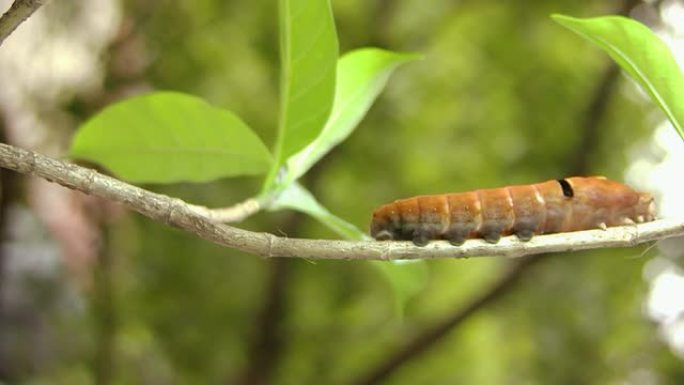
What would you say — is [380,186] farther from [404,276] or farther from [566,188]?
[566,188]

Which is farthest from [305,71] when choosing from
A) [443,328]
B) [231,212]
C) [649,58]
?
[443,328]

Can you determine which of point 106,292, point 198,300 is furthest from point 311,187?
point 106,292

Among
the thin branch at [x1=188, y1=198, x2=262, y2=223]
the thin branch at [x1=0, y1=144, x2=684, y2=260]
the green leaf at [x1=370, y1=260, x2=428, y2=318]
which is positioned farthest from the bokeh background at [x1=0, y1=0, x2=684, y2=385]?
the thin branch at [x1=0, y1=144, x2=684, y2=260]

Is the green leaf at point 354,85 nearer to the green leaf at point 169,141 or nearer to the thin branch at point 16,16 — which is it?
the green leaf at point 169,141

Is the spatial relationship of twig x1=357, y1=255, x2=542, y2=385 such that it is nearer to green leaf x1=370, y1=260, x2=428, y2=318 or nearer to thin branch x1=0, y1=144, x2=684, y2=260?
green leaf x1=370, y1=260, x2=428, y2=318

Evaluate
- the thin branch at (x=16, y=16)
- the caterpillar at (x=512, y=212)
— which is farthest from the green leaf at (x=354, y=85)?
the thin branch at (x=16, y=16)
